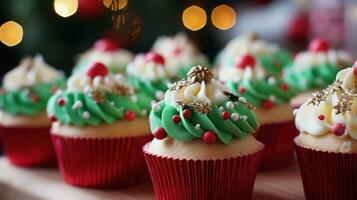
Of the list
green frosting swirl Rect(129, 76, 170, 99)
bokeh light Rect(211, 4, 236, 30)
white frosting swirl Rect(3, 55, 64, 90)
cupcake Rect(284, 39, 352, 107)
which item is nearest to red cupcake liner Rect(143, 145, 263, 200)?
green frosting swirl Rect(129, 76, 170, 99)

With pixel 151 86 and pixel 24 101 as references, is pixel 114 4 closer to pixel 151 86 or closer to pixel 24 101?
pixel 151 86

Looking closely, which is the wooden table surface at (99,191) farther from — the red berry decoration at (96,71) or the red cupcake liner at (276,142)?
the red berry decoration at (96,71)

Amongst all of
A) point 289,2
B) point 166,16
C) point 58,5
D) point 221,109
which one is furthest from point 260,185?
point 289,2

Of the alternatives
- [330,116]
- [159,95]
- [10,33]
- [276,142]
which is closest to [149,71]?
[159,95]

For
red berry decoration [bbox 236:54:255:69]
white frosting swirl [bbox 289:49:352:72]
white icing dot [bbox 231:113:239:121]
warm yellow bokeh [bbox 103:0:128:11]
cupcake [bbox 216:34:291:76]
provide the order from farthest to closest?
cupcake [bbox 216:34:291:76], white frosting swirl [bbox 289:49:352:72], red berry decoration [bbox 236:54:255:69], warm yellow bokeh [bbox 103:0:128:11], white icing dot [bbox 231:113:239:121]

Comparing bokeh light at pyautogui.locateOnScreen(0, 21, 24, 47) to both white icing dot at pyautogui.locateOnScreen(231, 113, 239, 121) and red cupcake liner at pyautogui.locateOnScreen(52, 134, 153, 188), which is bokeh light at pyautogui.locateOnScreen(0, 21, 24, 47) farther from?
white icing dot at pyautogui.locateOnScreen(231, 113, 239, 121)

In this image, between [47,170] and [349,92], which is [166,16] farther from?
[349,92]
